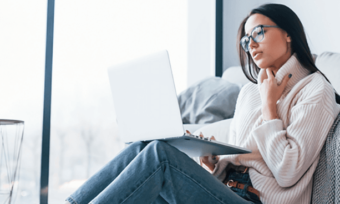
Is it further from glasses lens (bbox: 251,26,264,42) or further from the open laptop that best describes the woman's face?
the open laptop

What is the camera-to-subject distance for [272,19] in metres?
1.24

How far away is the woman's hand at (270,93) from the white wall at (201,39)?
1.66m

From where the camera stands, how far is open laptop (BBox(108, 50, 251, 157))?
0.94 m

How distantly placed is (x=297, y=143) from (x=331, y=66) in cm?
57

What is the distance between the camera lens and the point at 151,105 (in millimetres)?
982

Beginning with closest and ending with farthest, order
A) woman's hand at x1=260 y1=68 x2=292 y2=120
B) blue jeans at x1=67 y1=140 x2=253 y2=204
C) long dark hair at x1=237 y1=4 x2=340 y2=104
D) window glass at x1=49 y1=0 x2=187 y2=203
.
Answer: blue jeans at x1=67 y1=140 x2=253 y2=204 < woman's hand at x1=260 y1=68 x2=292 y2=120 < long dark hair at x1=237 y1=4 x2=340 y2=104 < window glass at x1=49 y1=0 x2=187 y2=203

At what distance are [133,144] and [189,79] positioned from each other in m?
1.81

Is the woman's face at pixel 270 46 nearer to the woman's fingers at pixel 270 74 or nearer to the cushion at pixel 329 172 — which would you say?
the woman's fingers at pixel 270 74

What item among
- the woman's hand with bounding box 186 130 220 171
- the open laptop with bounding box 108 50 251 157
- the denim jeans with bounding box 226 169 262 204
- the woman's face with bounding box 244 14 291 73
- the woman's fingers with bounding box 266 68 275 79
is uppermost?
the woman's face with bounding box 244 14 291 73

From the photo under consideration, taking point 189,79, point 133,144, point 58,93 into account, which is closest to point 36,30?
point 58,93

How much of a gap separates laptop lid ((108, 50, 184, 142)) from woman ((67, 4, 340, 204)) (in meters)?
0.06

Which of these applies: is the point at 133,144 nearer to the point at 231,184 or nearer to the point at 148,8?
the point at 231,184

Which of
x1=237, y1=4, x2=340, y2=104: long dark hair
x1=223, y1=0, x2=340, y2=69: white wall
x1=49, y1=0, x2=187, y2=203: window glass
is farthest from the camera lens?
x1=49, y1=0, x2=187, y2=203: window glass

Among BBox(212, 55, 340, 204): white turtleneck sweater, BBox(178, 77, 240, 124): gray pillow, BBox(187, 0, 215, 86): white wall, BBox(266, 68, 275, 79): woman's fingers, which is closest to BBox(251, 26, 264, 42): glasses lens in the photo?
A: BBox(266, 68, 275, 79): woman's fingers
